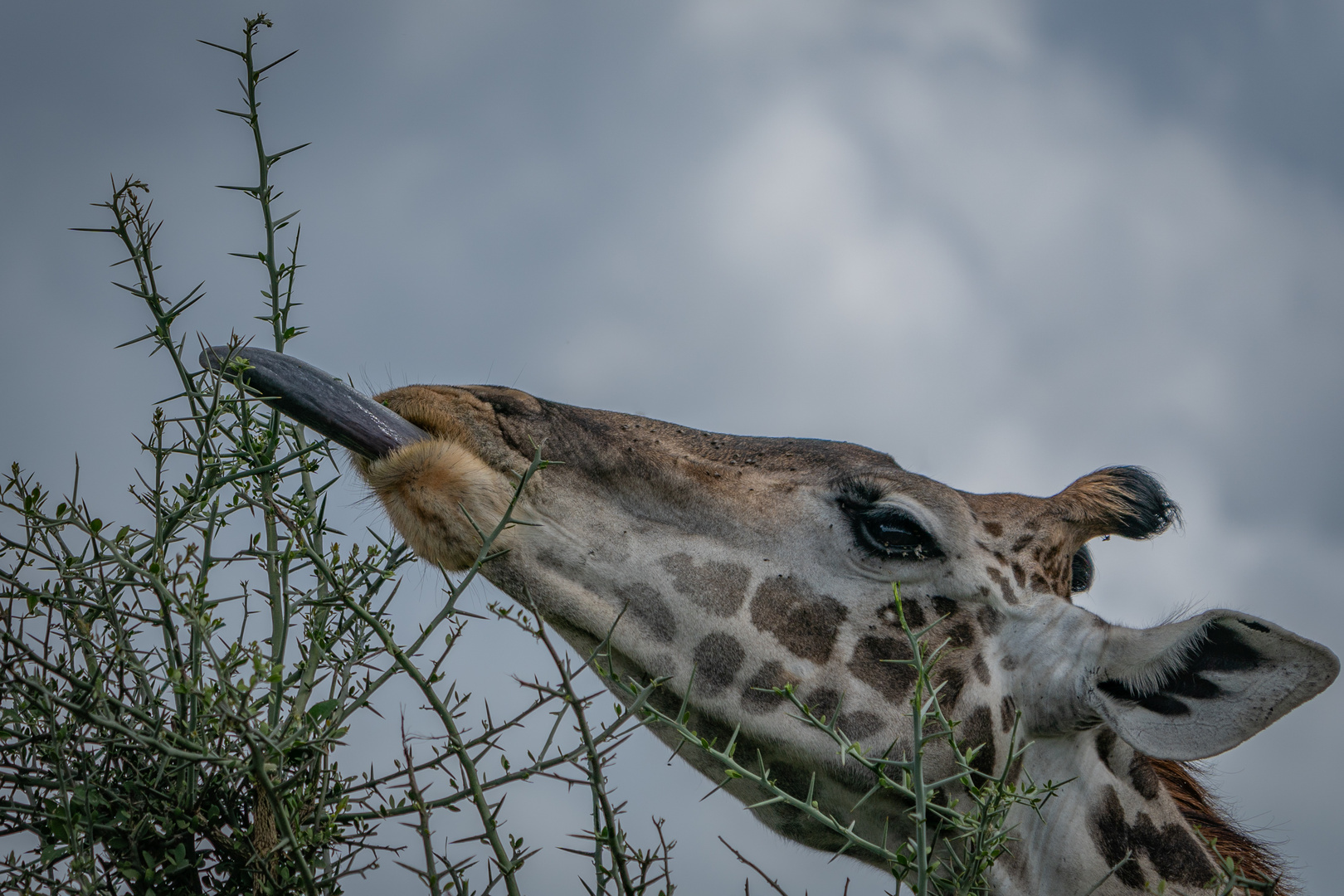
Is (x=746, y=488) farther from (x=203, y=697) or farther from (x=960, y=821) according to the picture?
(x=203, y=697)

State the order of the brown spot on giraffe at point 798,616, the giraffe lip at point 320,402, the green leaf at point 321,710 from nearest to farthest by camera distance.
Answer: the green leaf at point 321,710, the giraffe lip at point 320,402, the brown spot on giraffe at point 798,616

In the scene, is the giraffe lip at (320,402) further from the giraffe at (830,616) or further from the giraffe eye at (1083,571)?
the giraffe eye at (1083,571)

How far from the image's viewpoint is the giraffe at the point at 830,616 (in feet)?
9.57

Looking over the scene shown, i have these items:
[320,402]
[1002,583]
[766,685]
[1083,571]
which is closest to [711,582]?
[766,685]

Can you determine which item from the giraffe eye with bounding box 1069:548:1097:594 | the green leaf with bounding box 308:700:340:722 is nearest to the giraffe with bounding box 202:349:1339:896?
the green leaf with bounding box 308:700:340:722

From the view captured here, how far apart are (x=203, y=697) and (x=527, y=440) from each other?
1.46m

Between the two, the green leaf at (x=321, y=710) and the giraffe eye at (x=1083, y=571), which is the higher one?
the giraffe eye at (x=1083, y=571)

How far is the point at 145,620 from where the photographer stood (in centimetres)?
234

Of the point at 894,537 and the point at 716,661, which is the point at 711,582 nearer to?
the point at 716,661

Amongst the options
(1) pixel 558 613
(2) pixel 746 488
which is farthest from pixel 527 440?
(2) pixel 746 488

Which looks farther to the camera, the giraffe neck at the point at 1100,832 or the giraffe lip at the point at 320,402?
the giraffe neck at the point at 1100,832

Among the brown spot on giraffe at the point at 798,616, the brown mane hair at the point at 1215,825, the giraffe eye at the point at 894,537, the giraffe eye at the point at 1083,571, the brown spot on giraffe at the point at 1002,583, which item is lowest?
the brown mane hair at the point at 1215,825

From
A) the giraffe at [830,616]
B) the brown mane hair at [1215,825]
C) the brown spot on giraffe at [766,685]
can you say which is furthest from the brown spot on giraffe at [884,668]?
the brown mane hair at [1215,825]

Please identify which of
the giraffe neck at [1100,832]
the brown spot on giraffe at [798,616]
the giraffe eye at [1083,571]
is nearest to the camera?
the giraffe neck at [1100,832]
